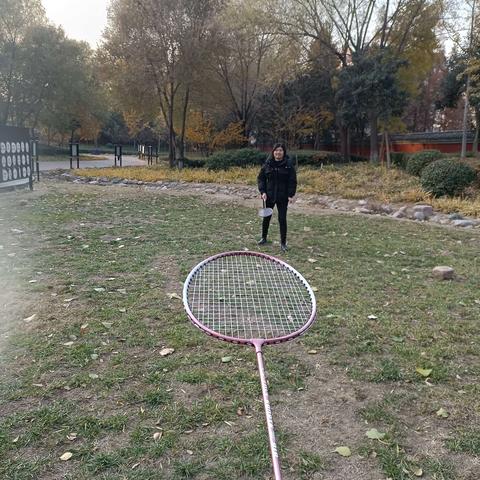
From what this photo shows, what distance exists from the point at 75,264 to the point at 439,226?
748cm

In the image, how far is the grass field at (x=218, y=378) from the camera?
2.53 meters

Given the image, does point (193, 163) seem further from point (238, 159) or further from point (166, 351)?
point (166, 351)

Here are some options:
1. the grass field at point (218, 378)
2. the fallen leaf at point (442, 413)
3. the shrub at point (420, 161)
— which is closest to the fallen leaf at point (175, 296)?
the grass field at point (218, 378)

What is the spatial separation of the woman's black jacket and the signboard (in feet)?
24.7

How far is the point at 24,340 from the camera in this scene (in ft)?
12.4

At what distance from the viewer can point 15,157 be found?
12039mm

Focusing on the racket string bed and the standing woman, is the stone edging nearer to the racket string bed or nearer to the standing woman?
the standing woman

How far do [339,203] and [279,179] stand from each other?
6634 mm

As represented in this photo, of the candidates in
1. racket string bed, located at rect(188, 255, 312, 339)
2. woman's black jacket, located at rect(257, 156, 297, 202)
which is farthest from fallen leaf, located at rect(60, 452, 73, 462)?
woman's black jacket, located at rect(257, 156, 297, 202)

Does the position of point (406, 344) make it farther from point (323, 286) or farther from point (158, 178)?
point (158, 178)

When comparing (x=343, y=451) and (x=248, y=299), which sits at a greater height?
(x=248, y=299)

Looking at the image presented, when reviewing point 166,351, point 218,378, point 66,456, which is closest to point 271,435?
point 66,456

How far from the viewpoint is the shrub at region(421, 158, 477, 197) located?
12.9m

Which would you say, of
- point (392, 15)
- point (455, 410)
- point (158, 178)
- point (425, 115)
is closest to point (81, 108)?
point (158, 178)
